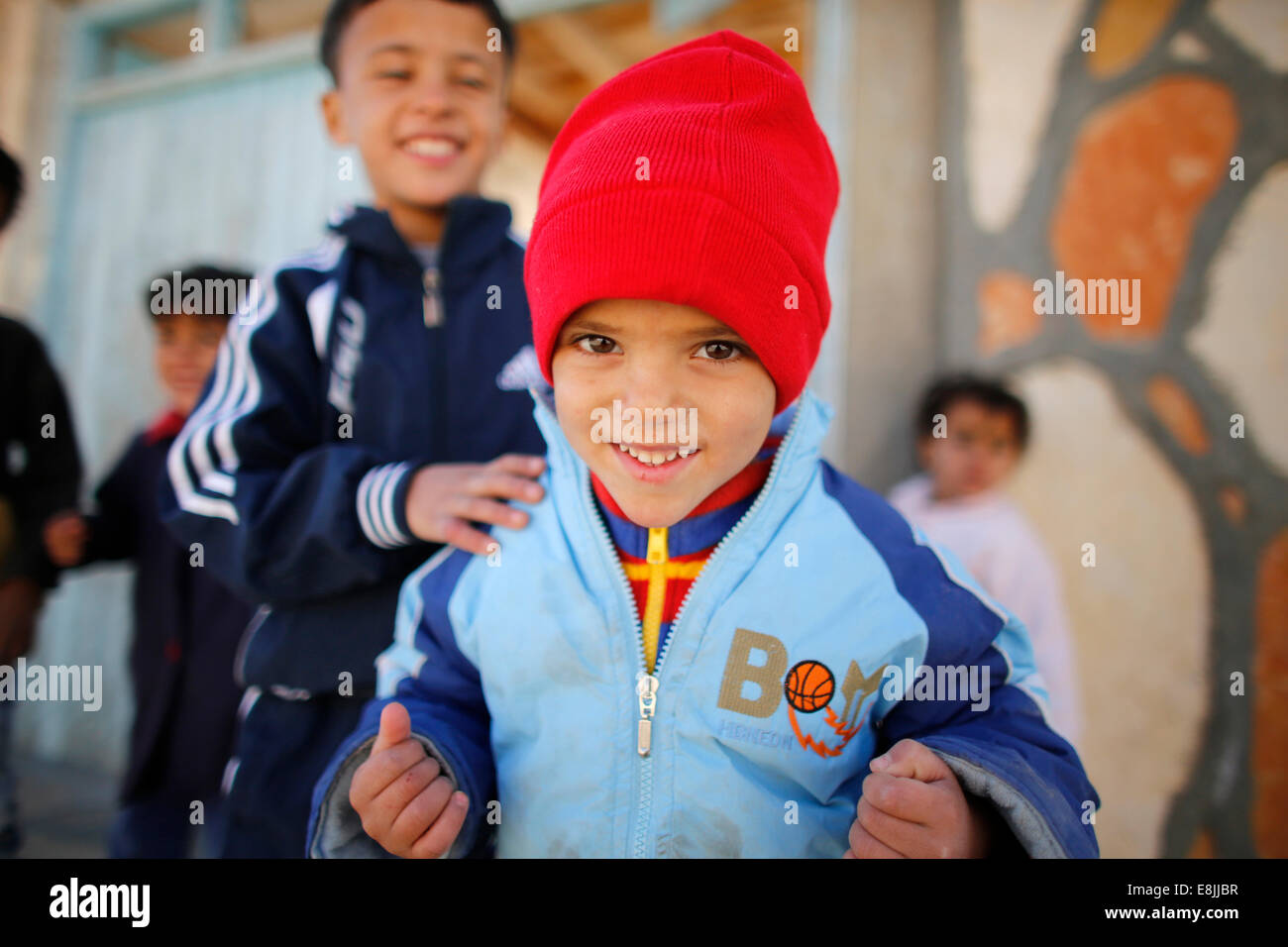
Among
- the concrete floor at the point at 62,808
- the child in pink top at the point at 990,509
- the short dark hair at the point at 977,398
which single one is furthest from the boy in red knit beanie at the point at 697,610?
the concrete floor at the point at 62,808

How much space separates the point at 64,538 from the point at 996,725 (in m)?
2.13

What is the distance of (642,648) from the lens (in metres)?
0.89

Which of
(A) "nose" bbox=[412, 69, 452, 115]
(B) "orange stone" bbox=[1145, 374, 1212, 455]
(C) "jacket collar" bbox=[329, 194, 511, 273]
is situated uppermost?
(A) "nose" bbox=[412, 69, 452, 115]

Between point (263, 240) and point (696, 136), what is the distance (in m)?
2.66

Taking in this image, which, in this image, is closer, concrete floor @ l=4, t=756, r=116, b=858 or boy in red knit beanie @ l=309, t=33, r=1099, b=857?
boy in red knit beanie @ l=309, t=33, r=1099, b=857

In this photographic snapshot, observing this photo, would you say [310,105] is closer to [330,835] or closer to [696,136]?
[696,136]

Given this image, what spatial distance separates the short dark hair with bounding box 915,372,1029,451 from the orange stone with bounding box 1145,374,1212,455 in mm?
308

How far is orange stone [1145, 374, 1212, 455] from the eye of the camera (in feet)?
6.41

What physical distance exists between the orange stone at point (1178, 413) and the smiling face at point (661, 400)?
1.66 m

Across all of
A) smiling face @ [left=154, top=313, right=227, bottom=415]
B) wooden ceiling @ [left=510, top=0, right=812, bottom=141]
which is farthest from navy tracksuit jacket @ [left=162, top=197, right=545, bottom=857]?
wooden ceiling @ [left=510, top=0, right=812, bottom=141]

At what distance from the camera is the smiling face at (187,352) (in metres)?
2.11

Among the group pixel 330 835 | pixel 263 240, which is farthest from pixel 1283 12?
pixel 263 240

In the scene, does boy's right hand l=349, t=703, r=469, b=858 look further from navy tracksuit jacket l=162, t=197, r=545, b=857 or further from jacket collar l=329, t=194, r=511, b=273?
jacket collar l=329, t=194, r=511, b=273

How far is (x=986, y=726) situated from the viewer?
82 cm
